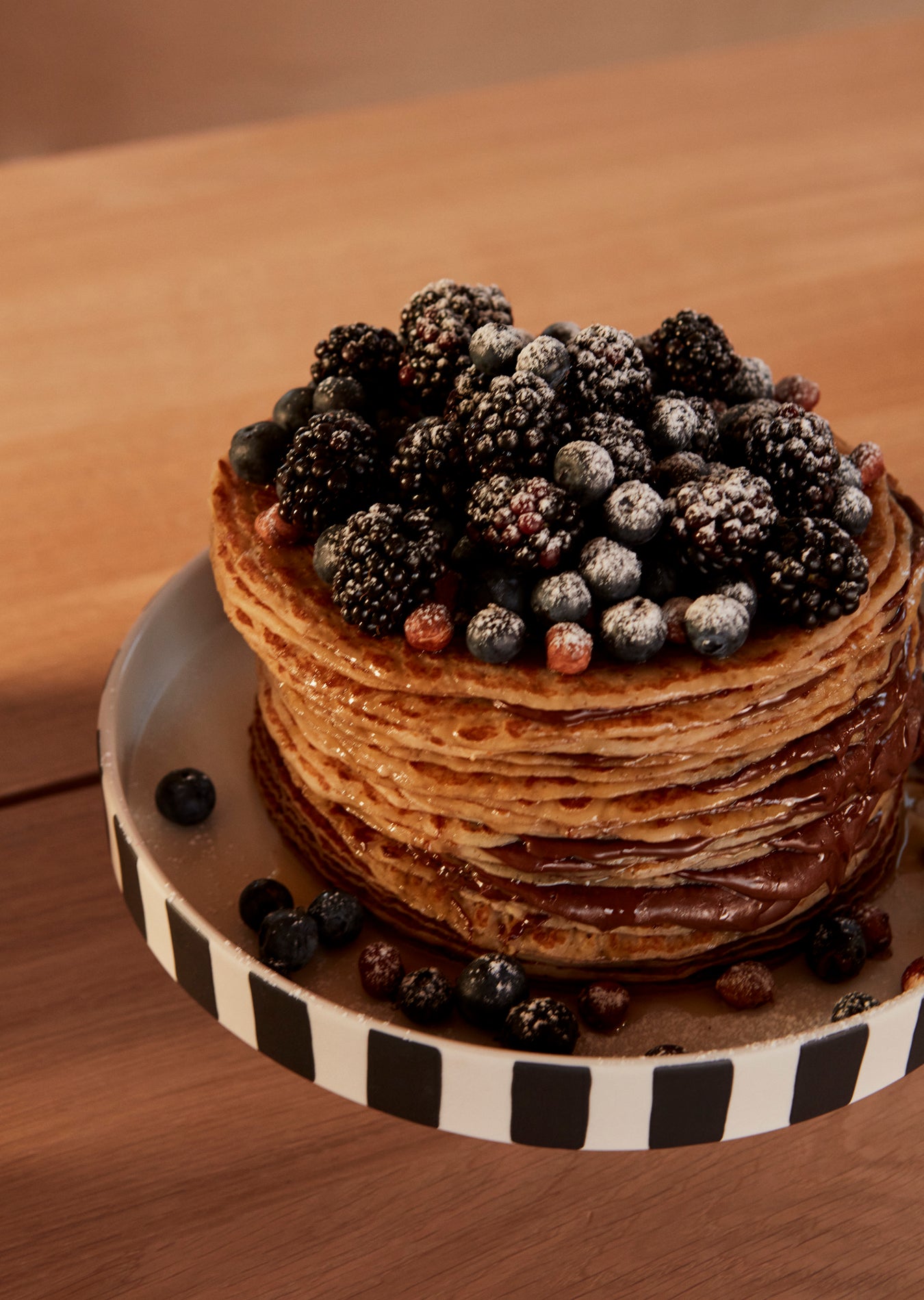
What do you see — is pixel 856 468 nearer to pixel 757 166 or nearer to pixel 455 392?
pixel 455 392

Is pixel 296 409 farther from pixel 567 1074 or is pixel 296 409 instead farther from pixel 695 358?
pixel 567 1074

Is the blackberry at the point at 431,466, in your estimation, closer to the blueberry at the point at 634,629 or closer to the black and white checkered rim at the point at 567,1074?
the blueberry at the point at 634,629

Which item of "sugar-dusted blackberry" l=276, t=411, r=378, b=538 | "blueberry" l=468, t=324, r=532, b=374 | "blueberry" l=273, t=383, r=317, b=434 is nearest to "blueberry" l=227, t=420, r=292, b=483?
"blueberry" l=273, t=383, r=317, b=434

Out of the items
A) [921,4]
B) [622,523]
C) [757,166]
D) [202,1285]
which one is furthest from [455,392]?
[921,4]

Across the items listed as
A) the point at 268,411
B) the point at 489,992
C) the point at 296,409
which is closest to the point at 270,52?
the point at 268,411

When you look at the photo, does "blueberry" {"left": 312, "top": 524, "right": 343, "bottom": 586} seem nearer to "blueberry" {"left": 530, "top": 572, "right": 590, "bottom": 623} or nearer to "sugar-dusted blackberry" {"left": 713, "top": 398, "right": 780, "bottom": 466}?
"blueberry" {"left": 530, "top": 572, "right": 590, "bottom": 623}

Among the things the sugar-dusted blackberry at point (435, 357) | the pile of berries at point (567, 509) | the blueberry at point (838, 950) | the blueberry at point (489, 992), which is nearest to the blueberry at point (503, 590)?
the pile of berries at point (567, 509)

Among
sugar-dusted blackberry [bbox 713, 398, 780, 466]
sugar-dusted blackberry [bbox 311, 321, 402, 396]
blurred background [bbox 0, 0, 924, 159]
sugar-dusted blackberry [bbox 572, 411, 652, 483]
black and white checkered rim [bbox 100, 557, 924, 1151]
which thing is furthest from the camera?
blurred background [bbox 0, 0, 924, 159]

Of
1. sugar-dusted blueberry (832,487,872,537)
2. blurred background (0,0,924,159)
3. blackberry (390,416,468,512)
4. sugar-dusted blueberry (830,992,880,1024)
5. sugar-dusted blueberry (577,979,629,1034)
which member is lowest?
sugar-dusted blueberry (577,979,629,1034)
